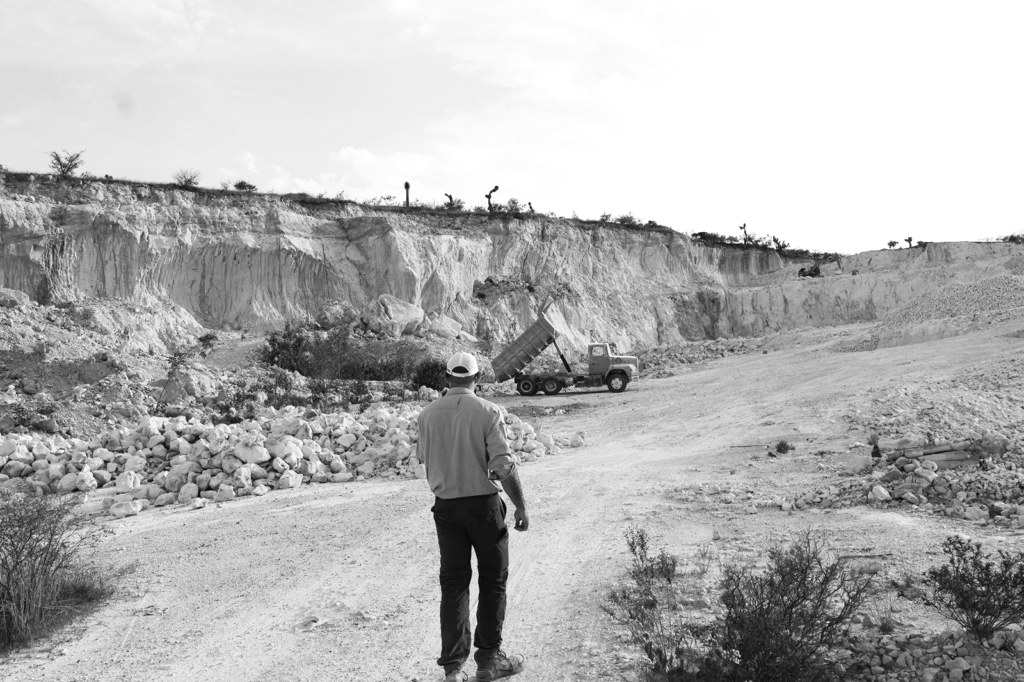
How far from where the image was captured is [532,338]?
24266 mm

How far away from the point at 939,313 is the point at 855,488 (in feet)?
75.0

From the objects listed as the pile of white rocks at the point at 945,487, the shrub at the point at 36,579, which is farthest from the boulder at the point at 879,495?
the shrub at the point at 36,579

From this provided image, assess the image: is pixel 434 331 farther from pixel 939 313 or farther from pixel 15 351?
pixel 939 313

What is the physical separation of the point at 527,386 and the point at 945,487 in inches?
668

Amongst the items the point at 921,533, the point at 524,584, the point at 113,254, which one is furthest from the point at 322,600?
the point at 113,254

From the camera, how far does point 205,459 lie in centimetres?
1102

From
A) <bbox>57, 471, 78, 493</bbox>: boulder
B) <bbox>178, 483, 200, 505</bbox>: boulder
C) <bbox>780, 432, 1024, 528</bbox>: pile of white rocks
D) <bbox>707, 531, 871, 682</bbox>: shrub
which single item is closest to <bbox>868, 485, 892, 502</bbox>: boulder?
<bbox>780, 432, 1024, 528</bbox>: pile of white rocks

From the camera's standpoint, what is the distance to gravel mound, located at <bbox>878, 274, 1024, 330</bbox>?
27844mm

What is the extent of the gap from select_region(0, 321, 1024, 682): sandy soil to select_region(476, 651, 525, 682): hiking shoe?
0.10m

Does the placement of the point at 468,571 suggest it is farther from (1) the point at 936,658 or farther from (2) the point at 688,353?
(2) the point at 688,353

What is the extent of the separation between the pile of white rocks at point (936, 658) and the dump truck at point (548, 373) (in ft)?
63.4

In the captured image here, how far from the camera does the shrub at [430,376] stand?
23.8m

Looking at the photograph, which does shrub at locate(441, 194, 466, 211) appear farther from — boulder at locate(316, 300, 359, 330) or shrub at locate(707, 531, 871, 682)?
shrub at locate(707, 531, 871, 682)

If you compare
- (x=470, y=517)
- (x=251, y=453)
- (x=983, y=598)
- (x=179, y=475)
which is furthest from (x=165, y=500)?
(x=983, y=598)
